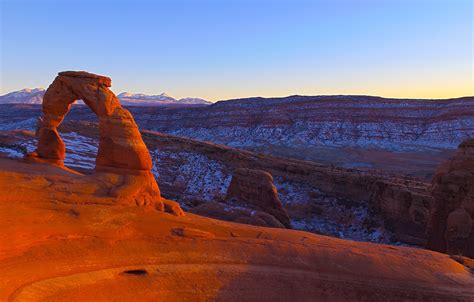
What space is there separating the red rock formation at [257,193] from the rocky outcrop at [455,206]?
26.2ft

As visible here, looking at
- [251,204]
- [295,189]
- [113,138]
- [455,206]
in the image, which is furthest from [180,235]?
[295,189]

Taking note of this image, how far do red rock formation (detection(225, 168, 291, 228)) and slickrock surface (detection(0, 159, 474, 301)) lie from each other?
11295mm

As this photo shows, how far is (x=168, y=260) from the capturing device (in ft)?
29.7

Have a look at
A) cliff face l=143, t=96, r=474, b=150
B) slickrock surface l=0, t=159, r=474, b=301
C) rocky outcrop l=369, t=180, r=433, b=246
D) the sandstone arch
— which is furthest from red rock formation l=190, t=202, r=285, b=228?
cliff face l=143, t=96, r=474, b=150

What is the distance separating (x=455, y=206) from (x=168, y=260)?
41.7 feet

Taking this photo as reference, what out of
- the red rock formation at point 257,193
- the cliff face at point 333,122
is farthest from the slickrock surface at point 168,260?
the cliff face at point 333,122

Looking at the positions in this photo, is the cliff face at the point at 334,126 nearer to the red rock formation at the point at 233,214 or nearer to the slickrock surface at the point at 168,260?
the red rock formation at the point at 233,214

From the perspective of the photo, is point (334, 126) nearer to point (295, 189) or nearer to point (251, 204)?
point (295, 189)

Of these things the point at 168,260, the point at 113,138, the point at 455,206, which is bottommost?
the point at 455,206

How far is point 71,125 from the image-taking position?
146 feet

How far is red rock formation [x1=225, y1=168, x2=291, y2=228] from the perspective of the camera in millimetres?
22547

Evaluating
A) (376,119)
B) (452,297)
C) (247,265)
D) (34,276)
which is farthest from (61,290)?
(376,119)

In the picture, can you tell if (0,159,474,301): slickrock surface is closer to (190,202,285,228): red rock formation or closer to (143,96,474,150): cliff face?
(190,202,285,228): red rock formation

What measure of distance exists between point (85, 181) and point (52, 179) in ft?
2.74
